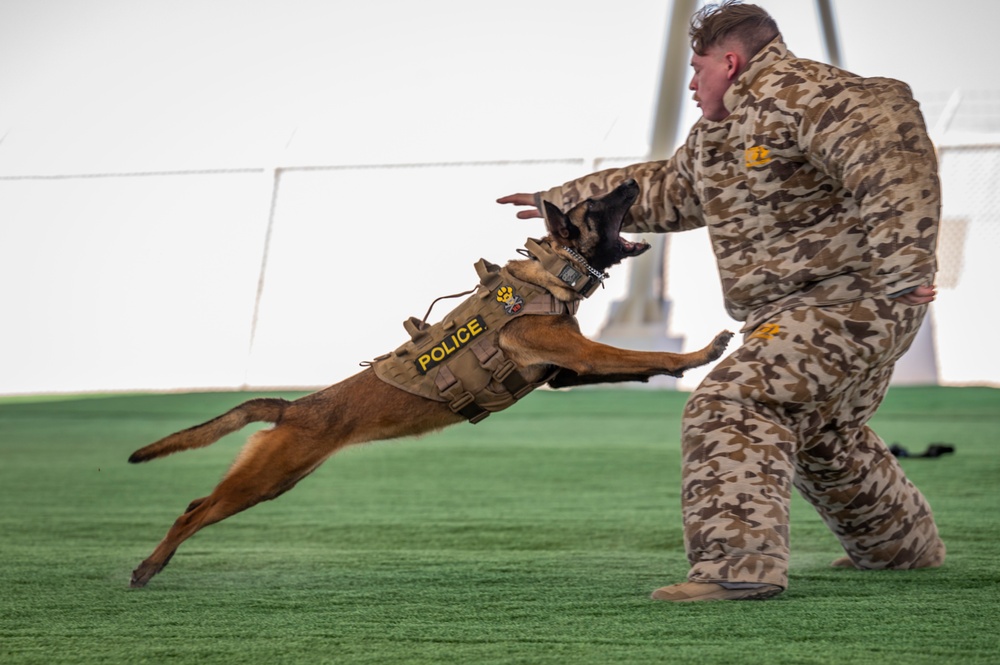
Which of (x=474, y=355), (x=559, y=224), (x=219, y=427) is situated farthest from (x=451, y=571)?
(x=559, y=224)

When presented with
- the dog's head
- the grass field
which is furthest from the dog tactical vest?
the grass field

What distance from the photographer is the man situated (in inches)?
97.0

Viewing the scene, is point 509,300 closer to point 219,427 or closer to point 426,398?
point 426,398

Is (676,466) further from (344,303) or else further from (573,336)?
(344,303)

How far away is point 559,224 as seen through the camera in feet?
10.3

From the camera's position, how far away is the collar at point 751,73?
2.70 meters

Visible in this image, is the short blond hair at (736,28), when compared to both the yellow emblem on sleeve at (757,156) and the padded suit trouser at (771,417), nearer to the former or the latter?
the yellow emblem on sleeve at (757,156)

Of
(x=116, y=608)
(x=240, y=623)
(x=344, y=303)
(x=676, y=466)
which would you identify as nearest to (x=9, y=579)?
(x=116, y=608)

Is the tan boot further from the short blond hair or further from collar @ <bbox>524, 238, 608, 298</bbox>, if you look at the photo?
the short blond hair

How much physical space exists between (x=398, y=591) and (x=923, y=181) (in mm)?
1534

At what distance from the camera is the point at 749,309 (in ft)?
9.19

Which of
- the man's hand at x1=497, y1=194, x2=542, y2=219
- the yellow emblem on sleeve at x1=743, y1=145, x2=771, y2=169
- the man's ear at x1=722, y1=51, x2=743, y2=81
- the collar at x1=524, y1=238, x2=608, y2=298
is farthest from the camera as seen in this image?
the man's hand at x1=497, y1=194, x2=542, y2=219

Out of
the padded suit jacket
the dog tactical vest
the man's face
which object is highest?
the man's face

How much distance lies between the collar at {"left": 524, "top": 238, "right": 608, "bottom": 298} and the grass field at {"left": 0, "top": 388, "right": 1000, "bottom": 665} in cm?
77
